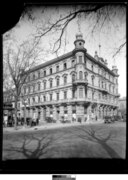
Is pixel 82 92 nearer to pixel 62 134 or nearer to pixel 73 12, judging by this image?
pixel 62 134

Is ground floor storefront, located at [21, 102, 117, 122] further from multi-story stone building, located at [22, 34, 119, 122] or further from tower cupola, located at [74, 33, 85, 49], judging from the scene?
tower cupola, located at [74, 33, 85, 49]

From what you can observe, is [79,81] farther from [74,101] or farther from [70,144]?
[70,144]

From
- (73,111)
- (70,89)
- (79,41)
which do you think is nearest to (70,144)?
(73,111)

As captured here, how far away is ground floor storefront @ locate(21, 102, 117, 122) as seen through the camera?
4512 millimetres

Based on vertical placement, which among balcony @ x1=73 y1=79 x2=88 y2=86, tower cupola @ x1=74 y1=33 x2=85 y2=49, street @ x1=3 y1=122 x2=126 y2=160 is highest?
tower cupola @ x1=74 y1=33 x2=85 y2=49

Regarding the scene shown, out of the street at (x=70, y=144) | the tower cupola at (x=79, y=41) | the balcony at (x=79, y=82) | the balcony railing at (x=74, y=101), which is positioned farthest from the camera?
the balcony railing at (x=74, y=101)

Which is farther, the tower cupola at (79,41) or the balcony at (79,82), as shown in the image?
the balcony at (79,82)

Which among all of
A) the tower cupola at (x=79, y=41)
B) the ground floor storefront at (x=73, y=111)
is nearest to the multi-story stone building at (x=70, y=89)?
the ground floor storefront at (x=73, y=111)

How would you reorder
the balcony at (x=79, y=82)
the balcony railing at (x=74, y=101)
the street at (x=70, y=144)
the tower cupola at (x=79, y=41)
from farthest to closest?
the balcony railing at (x=74, y=101) → the balcony at (x=79, y=82) → the tower cupola at (x=79, y=41) → the street at (x=70, y=144)

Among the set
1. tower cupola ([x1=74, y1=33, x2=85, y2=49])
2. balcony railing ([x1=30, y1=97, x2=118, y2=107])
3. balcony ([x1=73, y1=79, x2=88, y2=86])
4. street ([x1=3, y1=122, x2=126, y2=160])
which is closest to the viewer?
street ([x1=3, y1=122, x2=126, y2=160])

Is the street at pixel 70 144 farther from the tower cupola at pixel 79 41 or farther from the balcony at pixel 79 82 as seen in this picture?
the tower cupola at pixel 79 41

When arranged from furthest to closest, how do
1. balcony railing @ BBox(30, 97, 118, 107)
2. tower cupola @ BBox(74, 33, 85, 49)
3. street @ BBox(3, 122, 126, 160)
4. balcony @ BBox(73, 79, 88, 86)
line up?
balcony railing @ BBox(30, 97, 118, 107), balcony @ BBox(73, 79, 88, 86), tower cupola @ BBox(74, 33, 85, 49), street @ BBox(3, 122, 126, 160)

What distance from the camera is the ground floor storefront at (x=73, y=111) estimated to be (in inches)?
178

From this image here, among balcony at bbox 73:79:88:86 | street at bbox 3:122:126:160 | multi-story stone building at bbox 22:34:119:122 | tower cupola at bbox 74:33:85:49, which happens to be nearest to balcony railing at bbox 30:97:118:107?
multi-story stone building at bbox 22:34:119:122
